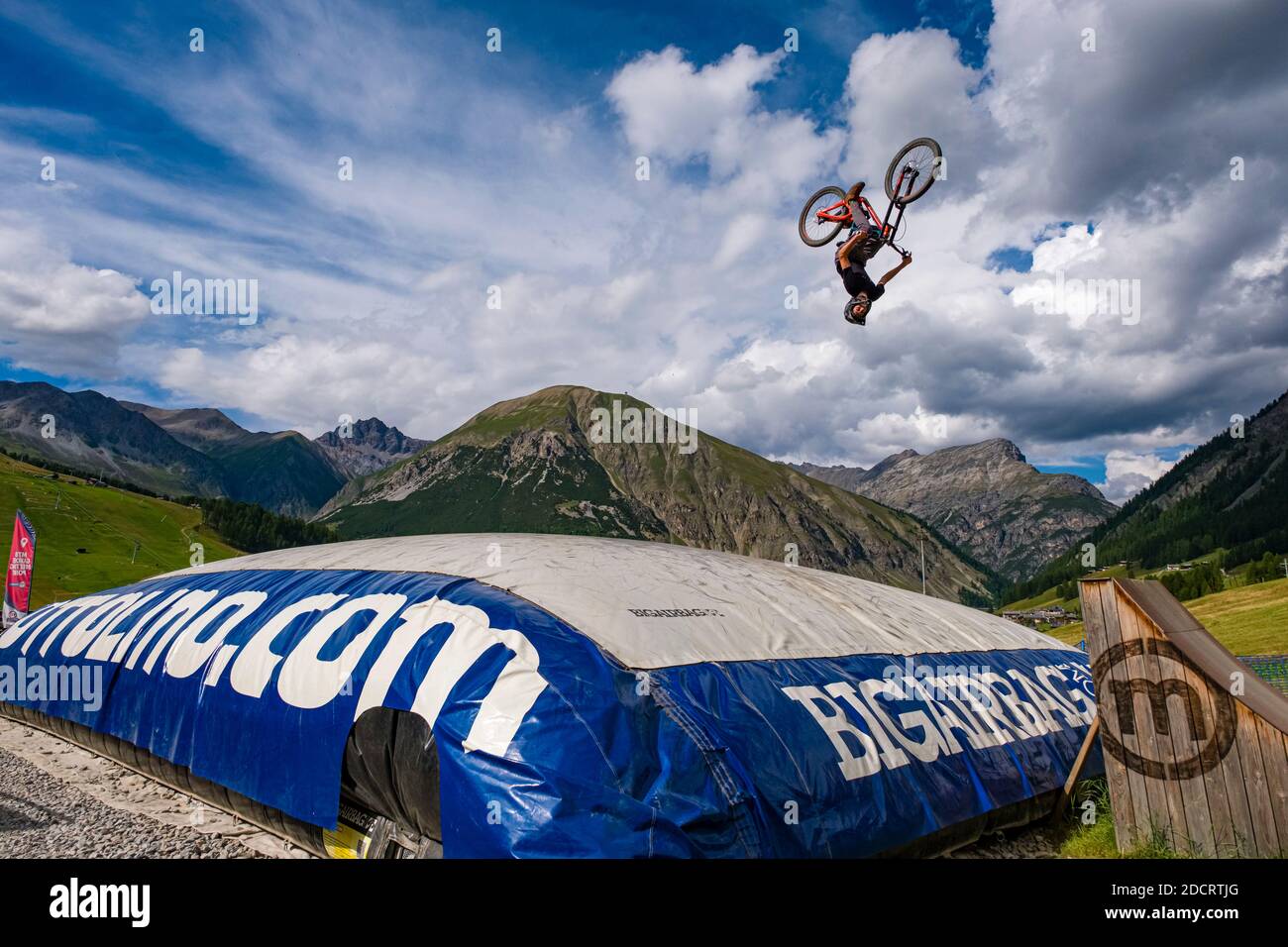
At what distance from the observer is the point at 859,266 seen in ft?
60.0

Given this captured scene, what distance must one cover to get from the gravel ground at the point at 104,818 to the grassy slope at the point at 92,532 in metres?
93.9

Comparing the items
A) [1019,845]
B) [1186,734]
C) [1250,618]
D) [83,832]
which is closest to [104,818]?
[83,832]

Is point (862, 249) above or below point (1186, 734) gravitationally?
above

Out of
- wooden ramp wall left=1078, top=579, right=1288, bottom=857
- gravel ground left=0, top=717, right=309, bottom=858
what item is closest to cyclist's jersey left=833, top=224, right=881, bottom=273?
wooden ramp wall left=1078, top=579, right=1288, bottom=857

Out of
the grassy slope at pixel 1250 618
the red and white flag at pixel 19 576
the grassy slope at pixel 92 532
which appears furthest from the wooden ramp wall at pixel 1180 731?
the grassy slope at pixel 92 532

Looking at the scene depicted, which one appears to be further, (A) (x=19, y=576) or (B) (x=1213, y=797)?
(A) (x=19, y=576)

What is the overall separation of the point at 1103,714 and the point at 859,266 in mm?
13132

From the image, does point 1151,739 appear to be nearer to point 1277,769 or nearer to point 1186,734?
point 1186,734

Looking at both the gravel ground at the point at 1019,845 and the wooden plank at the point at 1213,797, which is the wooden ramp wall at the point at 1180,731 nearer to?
the wooden plank at the point at 1213,797

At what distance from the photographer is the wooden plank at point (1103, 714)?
7742 millimetres

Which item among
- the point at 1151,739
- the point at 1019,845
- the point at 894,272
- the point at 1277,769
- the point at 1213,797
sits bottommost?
the point at 1019,845

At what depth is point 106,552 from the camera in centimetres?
12756
